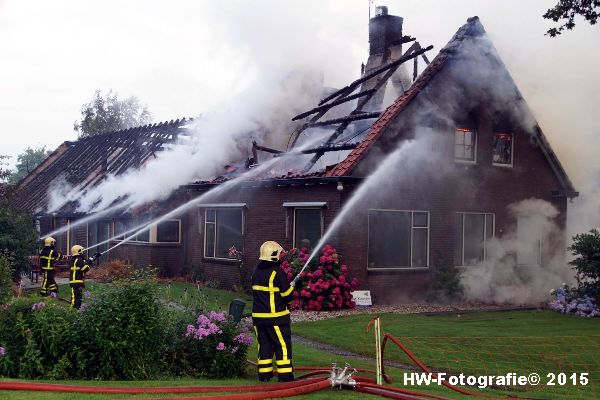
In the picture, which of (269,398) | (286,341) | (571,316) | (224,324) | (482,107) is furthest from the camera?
(482,107)

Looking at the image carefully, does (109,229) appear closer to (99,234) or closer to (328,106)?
(99,234)

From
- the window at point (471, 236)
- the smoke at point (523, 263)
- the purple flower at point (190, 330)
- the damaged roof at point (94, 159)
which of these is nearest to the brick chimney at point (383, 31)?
the window at point (471, 236)

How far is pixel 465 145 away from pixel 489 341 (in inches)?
344

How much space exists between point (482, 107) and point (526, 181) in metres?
2.95

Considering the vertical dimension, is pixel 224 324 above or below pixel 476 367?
above

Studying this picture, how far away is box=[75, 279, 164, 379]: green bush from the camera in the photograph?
847 cm

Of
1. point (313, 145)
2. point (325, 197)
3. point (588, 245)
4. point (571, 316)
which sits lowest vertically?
point (571, 316)

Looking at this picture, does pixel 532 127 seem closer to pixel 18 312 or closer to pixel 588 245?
pixel 588 245

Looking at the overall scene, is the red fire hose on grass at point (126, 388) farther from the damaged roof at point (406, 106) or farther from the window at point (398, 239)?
the window at point (398, 239)

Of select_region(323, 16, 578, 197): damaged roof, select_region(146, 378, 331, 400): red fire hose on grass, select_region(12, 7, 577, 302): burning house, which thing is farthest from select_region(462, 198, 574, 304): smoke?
select_region(146, 378, 331, 400): red fire hose on grass

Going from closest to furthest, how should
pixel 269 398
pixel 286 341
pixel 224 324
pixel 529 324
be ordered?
pixel 269 398 → pixel 286 341 → pixel 224 324 → pixel 529 324

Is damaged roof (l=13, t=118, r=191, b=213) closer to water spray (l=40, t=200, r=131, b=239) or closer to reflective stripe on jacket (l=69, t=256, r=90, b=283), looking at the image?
water spray (l=40, t=200, r=131, b=239)

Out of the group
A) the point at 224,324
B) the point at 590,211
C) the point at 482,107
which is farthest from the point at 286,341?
the point at 590,211

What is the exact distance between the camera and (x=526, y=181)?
853 inches
